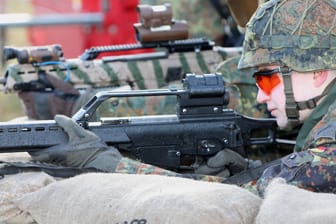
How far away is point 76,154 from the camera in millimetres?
2861

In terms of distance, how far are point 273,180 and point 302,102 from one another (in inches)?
14.6

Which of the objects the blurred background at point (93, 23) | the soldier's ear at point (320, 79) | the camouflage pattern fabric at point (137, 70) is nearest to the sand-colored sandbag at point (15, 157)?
the soldier's ear at point (320, 79)

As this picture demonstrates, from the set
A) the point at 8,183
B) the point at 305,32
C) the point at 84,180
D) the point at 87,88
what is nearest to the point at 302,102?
the point at 305,32

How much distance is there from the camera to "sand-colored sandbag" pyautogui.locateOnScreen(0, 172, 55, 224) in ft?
8.27

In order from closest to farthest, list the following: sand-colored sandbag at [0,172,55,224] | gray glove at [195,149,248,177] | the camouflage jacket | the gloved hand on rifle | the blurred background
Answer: the camouflage jacket → sand-colored sandbag at [0,172,55,224] → the gloved hand on rifle → gray glove at [195,149,248,177] → the blurred background

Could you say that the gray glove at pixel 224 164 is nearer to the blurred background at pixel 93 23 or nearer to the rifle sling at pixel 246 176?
the rifle sling at pixel 246 176

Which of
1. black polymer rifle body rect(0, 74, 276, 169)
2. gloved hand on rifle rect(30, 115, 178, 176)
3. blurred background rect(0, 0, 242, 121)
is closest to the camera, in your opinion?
gloved hand on rifle rect(30, 115, 178, 176)

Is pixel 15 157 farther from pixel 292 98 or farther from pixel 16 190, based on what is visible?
pixel 292 98

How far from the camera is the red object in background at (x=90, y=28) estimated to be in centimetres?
807

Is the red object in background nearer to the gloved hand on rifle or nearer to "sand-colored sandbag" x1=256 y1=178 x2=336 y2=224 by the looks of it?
the gloved hand on rifle

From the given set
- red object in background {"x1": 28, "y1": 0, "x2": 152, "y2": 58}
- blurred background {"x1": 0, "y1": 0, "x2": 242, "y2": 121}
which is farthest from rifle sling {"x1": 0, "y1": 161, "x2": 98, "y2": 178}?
red object in background {"x1": 28, "y1": 0, "x2": 152, "y2": 58}

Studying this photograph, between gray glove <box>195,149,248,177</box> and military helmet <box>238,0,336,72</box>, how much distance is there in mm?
568

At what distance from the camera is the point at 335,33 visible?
8.67ft

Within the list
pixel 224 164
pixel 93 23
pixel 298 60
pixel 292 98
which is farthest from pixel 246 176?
pixel 93 23
